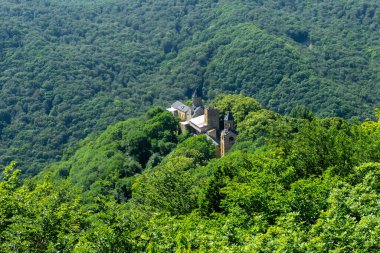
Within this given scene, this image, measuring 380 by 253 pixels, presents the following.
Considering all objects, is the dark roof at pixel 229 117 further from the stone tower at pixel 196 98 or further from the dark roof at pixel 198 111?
the stone tower at pixel 196 98

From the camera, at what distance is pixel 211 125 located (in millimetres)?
57250

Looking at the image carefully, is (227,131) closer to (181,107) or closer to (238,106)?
(238,106)

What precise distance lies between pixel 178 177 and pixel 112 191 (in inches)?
888

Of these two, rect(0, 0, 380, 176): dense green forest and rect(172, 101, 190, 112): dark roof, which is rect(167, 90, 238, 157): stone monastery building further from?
rect(0, 0, 380, 176): dense green forest

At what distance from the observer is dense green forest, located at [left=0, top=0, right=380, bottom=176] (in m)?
99.3

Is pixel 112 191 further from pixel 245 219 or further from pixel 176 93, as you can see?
pixel 176 93

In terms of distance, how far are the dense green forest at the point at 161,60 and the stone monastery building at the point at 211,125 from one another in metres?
34.5

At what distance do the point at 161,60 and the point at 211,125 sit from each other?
89.9 meters

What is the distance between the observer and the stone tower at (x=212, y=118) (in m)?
56.4

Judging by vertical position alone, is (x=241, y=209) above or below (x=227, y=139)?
above

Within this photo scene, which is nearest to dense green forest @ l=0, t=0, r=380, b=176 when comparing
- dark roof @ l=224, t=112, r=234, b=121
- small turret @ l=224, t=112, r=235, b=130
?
dark roof @ l=224, t=112, r=234, b=121

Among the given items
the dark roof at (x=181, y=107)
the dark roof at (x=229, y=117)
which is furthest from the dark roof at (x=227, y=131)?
the dark roof at (x=181, y=107)

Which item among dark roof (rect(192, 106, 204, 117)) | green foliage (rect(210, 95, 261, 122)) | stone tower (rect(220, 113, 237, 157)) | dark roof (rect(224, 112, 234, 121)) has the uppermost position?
dark roof (rect(224, 112, 234, 121))

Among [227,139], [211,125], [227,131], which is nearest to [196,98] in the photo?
[211,125]
